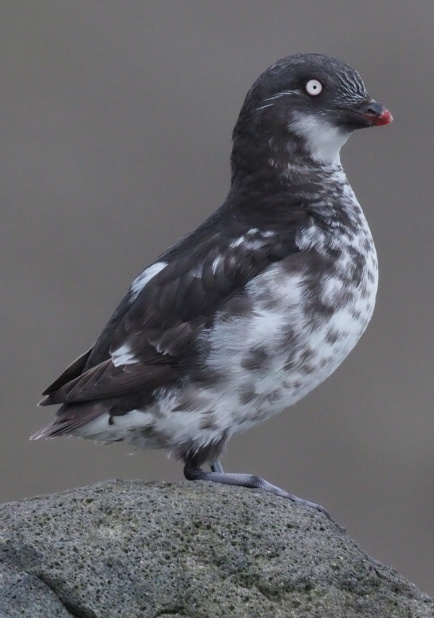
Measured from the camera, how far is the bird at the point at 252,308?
300 centimetres

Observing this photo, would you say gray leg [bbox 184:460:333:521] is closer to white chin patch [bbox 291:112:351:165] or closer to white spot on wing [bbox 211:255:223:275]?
white spot on wing [bbox 211:255:223:275]

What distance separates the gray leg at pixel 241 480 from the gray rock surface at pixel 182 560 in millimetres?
81

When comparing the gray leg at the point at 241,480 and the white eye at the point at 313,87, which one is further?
the white eye at the point at 313,87

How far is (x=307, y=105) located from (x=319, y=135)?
0.09 metres

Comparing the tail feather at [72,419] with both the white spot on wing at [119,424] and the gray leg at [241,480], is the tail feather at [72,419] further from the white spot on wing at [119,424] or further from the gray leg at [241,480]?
the gray leg at [241,480]

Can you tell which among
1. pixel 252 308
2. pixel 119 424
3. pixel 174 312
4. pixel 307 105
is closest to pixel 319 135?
pixel 307 105

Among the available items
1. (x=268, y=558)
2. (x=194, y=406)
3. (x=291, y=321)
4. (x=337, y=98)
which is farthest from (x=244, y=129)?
(x=268, y=558)

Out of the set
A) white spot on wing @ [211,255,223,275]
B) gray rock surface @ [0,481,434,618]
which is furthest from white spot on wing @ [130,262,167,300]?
gray rock surface @ [0,481,434,618]

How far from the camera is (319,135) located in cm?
326

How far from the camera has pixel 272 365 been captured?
3.00 metres

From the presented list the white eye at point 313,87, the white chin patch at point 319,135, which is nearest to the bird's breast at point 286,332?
the white chin patch at point 319,135

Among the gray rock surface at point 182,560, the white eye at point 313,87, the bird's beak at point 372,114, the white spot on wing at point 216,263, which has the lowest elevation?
the gray rock surface at point 182,560

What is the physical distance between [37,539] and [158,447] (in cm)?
57

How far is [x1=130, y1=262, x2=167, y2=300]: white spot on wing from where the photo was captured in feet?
10.4
